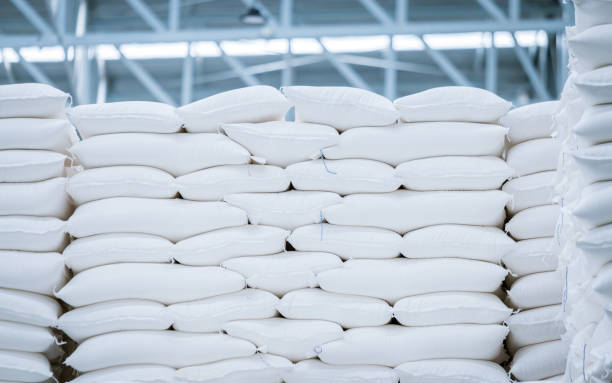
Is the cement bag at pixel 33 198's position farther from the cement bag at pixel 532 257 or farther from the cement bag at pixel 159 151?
the cement bag at pixel 532 257

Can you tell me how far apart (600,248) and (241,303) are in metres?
1.10

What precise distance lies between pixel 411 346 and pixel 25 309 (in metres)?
1.26

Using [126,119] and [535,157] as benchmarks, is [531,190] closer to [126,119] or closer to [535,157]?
[535,157]

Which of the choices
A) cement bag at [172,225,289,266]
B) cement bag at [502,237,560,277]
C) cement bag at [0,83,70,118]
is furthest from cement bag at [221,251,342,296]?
cement bag at [0,83,70,118]

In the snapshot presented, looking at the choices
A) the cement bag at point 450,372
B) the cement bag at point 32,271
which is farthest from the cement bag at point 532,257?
the cement bag at point 32,271

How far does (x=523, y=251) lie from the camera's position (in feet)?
7.33

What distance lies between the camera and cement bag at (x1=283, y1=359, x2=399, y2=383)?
2.12 m

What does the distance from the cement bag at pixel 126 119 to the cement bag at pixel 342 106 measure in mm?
433

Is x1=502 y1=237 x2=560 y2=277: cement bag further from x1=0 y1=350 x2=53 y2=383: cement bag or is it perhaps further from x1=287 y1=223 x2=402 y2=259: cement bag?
x1=0 y1=350 x2=53 y2=383: cement bag

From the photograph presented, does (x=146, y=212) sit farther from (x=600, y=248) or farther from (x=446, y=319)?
(x=600, y=248)

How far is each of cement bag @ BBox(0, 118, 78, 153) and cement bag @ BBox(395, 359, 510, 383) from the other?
1420mm

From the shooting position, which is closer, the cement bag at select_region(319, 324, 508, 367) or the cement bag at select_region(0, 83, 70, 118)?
the cement bag at select_region(319, 324, 508, 367)

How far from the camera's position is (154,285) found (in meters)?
2.21

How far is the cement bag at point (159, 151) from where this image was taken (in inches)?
91.6
